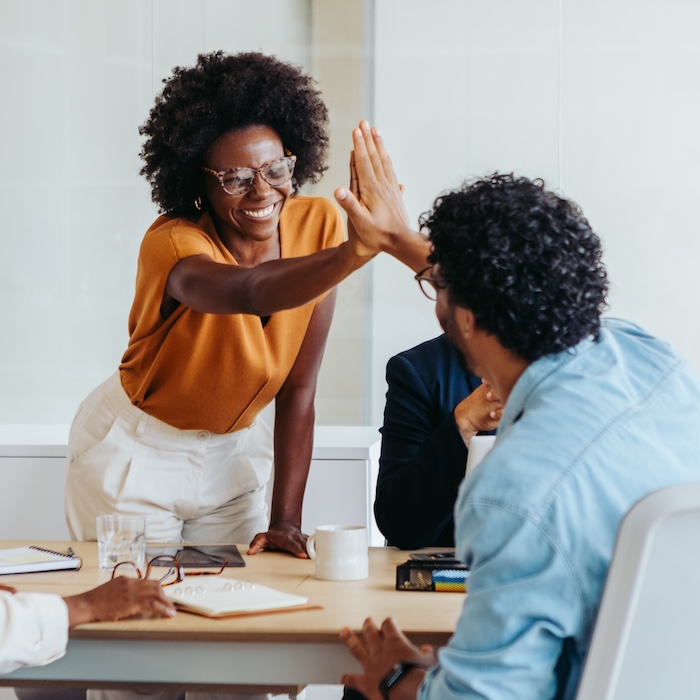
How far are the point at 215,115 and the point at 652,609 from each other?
1.64 meters

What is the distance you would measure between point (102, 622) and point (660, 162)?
301 cm

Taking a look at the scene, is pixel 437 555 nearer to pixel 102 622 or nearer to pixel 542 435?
pixel 102 622

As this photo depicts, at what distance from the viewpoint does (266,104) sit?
231 centimetres

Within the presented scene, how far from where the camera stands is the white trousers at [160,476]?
216 centimetres

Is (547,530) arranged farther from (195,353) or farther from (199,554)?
(195,353)

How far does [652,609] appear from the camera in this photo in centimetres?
93

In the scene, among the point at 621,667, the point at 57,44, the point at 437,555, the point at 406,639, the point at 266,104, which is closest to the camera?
the point at 621,667

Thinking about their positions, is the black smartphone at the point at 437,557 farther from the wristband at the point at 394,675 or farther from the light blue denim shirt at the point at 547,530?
the light blue denim shirt at the point at 547,530

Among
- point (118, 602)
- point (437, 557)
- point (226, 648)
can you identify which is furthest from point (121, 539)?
point (437, 557)

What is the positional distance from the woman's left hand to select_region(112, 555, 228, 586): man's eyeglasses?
0.18m

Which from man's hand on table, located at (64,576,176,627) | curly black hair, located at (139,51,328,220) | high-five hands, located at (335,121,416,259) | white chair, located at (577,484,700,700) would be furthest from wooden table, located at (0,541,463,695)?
curly black hair, located at (139,51,328,220)

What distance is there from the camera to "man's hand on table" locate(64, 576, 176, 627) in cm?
146

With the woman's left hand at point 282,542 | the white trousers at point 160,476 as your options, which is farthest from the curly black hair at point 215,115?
the woman's left hand at point 282,542

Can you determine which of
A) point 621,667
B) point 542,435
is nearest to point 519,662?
point 621,667
